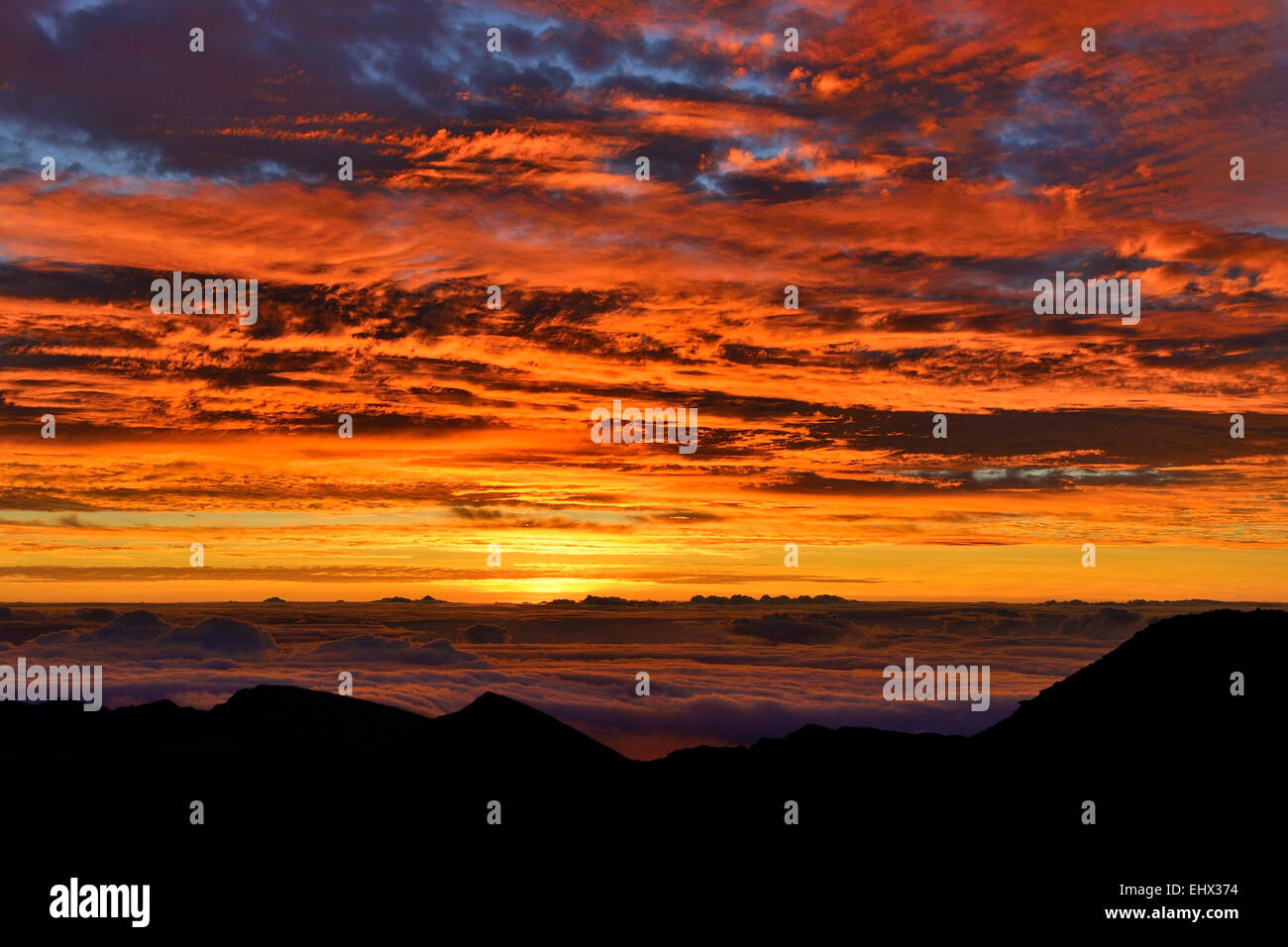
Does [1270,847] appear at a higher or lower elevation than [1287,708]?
lower

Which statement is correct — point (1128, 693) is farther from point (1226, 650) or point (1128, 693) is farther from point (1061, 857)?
point (1061, 857)

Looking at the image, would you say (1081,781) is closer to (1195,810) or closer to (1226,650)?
(1195,810)

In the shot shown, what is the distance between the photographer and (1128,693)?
19262 cm

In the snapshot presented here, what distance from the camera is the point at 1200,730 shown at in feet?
571
